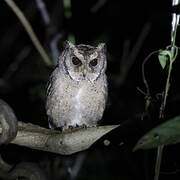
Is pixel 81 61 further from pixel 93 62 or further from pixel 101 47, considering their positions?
pixel 101 47

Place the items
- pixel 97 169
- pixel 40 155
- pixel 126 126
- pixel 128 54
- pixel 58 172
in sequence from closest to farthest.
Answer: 1. pixel 126 126
2. pixel 40 155
3. pixel 58 172
4. pixel 97 169
5. pixel 128 54

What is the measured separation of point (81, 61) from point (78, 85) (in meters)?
0.25

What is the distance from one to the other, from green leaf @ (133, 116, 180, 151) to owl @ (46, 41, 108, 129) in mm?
2366

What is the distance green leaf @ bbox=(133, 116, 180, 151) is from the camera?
1.20m

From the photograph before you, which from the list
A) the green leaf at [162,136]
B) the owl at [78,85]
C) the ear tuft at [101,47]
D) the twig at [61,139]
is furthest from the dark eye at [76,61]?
the green leaf at [162,136]

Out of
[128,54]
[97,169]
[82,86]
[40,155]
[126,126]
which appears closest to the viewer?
[126,126]

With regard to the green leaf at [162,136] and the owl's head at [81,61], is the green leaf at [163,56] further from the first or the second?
the owl's head at [81,61]

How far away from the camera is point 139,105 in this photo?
5441mm

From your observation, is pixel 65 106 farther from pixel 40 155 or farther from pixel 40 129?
pixel 40 129

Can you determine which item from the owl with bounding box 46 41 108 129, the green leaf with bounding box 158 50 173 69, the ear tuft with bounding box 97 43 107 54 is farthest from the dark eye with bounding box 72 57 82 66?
the green leaf with bounding box 158 50 173 69

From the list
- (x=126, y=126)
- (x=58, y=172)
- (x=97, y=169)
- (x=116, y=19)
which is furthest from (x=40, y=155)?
(x=116, y=19)

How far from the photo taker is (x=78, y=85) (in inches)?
143

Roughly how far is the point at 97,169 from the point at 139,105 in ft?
Answer: 3.80

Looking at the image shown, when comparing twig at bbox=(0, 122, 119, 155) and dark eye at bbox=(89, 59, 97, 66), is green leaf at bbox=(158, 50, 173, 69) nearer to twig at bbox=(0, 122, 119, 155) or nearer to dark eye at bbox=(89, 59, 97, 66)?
twig at bbox=(0, 122, 119, 155)
